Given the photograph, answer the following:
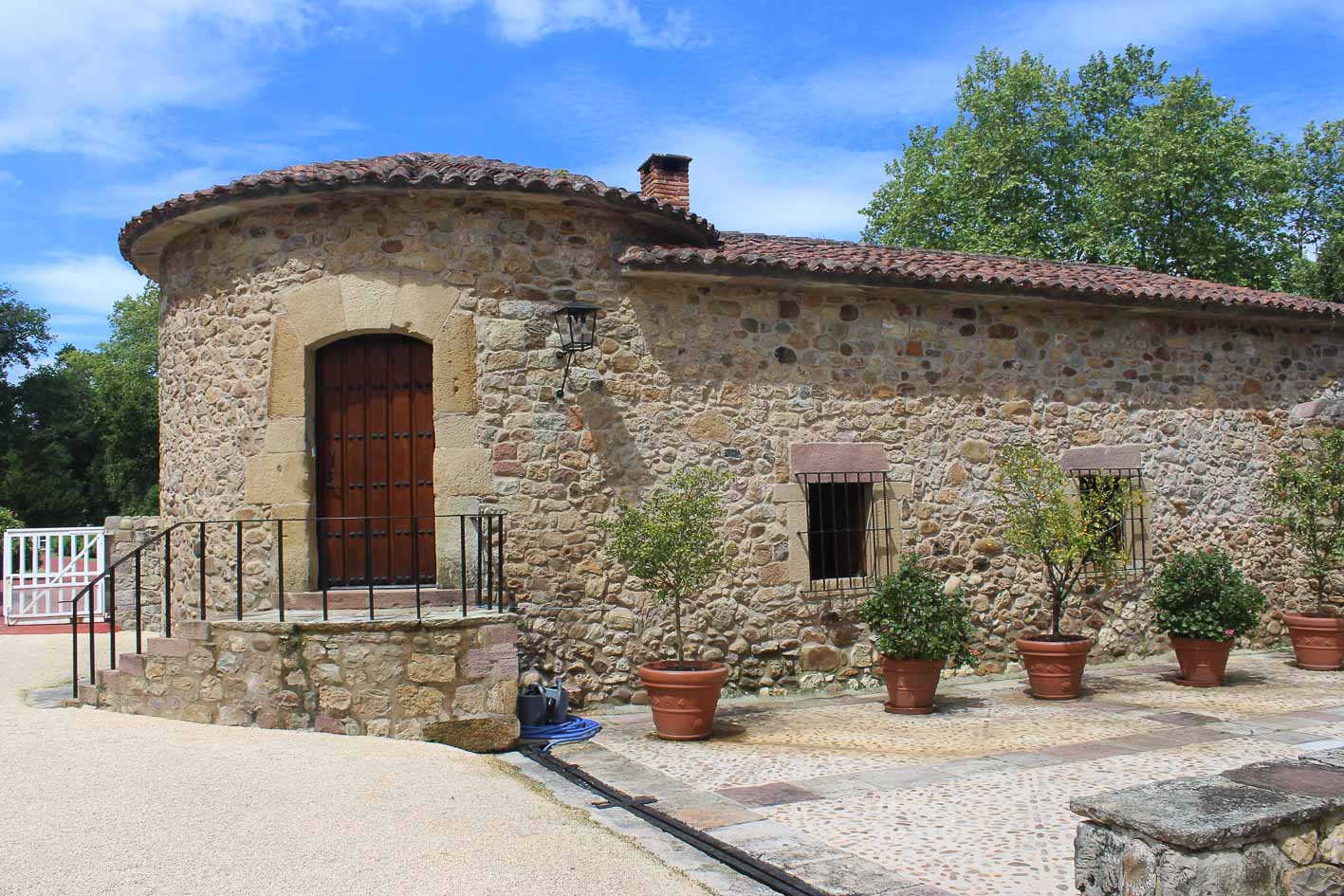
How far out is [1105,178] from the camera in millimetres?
23484

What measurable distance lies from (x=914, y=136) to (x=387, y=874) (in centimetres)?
2687

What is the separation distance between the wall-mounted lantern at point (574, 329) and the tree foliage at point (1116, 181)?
59.5ft

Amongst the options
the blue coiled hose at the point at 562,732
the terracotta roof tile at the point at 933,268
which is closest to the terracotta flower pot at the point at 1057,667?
the terracotta roof tile at the point at 933,268

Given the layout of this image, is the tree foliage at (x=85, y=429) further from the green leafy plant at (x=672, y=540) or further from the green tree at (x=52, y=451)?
the green leafy plant at (x=672, y=540)

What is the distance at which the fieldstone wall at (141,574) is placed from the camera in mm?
11383

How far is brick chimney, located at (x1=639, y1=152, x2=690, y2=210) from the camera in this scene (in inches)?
423

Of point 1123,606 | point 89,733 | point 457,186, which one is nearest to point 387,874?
point 89,733

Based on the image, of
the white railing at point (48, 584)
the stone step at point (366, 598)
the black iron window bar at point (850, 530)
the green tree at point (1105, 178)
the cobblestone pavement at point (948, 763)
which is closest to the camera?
the cobblestone pavement at point (948, 763)

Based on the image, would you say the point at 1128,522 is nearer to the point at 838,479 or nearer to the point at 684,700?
the point at 838,479

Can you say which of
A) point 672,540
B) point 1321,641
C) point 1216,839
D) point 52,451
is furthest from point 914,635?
point 52,451

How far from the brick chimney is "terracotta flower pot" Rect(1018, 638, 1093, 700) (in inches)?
218

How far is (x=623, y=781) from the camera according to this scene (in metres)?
6.01

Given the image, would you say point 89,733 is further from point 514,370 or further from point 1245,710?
point 1245,710

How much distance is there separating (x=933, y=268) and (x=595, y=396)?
3486 mm
